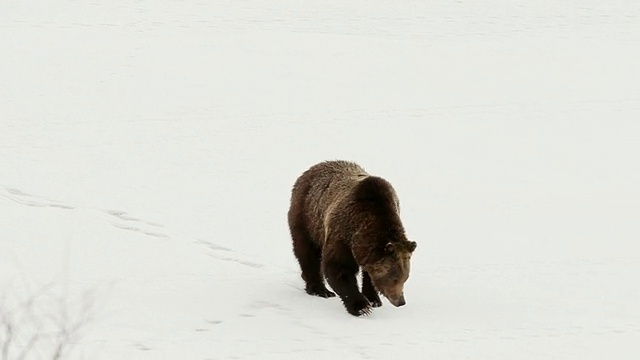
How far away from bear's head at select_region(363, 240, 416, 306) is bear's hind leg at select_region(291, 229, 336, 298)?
108 cm

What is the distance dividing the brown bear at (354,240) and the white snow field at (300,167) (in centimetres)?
25

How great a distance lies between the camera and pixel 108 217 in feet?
41.7

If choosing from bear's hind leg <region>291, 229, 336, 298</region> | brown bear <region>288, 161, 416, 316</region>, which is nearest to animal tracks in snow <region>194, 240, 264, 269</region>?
bear's hind leg <region>291, 229, 336, 298</region>

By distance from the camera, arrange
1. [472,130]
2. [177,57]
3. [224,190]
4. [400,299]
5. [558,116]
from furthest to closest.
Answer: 1. [177,57]
2. [558,116]
3. [472,130]
4. [224,190]
5. [400,299]

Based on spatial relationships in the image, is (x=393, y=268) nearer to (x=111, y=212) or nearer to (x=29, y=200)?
(x=111, y=212)

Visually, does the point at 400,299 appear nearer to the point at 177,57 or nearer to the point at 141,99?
the point at 141,99

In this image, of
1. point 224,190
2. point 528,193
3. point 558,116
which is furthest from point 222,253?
point 558,116

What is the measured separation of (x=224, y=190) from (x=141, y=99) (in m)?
6.64

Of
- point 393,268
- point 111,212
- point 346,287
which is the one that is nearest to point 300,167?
point 111,212

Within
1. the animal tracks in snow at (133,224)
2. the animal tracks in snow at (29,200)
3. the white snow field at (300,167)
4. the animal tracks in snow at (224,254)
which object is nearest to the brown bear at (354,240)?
the white snow field at (300,167)

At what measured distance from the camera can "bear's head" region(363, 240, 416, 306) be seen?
28.0ft

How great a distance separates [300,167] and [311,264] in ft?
23.9

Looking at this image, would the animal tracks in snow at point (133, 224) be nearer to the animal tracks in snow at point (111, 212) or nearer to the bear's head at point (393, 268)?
the animal tracks in snow at point (111, 212)

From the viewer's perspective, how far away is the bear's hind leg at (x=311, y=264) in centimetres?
964
